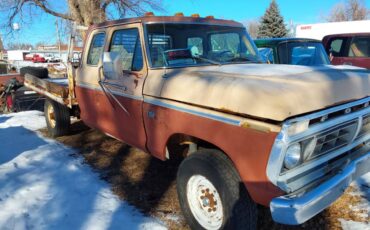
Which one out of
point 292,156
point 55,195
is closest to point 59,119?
point 55,195

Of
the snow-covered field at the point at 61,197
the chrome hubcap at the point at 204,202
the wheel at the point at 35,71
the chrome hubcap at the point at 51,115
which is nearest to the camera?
the chrome hubcap at the point at 204,202

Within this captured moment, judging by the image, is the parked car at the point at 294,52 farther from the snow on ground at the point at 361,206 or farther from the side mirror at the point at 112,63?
the side mirror at the point at 112,63

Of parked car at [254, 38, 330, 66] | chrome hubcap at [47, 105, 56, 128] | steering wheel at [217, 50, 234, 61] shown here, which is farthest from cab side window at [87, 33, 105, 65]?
parked car at [254, 38, 330, 66]

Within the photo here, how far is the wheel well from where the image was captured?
344cm

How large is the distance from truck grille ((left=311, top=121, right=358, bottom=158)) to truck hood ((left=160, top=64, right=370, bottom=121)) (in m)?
0.22

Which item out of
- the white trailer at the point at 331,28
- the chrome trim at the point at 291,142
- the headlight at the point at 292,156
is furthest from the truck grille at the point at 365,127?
the white trailer at the point at 331,28

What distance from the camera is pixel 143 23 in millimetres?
4121

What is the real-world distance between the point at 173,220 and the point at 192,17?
2444 mm

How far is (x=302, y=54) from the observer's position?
8.29m

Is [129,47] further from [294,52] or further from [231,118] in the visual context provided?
[294,52]

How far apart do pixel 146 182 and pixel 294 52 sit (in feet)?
17.3

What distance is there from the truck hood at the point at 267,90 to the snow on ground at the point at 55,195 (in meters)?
1.39

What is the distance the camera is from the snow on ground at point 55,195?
3.65 metres

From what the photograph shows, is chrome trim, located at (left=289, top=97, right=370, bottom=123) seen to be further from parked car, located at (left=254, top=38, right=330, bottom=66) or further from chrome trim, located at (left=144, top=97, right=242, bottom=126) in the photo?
parked car, located at (left=254, top=38, right=330, bottom=66)
